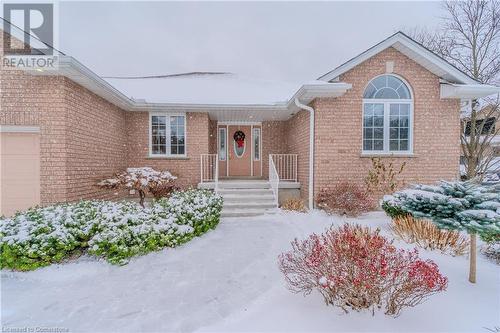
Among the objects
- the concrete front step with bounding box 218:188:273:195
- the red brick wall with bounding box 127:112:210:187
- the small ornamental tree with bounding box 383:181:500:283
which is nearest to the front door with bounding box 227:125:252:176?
the red brick wall with bounding box 127:112:210:187

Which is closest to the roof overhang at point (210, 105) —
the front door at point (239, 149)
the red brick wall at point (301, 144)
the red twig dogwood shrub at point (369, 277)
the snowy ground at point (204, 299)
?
the red brick wall at point (301, 144)

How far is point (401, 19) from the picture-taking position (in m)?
19.0

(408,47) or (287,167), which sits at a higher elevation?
(408,47)

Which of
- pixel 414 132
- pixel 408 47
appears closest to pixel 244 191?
pixel 414 132

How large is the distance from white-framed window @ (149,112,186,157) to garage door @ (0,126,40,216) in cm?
399

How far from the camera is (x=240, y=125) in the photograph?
39.9 feet

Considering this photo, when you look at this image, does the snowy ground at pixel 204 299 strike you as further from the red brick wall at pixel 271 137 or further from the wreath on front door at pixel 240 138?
the wreath on front door at pixel 240 138

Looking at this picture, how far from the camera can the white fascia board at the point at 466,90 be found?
761cm

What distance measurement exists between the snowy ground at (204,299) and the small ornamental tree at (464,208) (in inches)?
31.3

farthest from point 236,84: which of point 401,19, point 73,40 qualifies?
point 73,40

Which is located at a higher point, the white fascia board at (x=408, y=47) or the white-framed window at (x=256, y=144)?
the white fascia board at (x=408, y=47)

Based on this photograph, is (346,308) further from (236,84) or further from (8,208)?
(236,84)

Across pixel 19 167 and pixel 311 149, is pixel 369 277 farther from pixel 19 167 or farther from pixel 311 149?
pixel 19 167

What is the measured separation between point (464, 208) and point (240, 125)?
9551 mm
